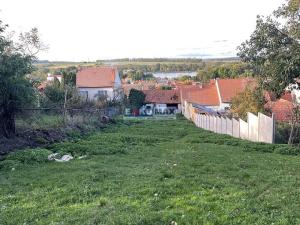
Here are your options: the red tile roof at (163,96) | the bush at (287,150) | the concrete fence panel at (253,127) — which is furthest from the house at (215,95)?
the bush at (287,150)

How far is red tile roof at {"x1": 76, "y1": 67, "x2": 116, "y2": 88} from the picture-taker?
73125mm

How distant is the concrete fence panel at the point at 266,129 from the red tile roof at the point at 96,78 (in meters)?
51.4

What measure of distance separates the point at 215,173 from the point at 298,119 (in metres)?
14.9

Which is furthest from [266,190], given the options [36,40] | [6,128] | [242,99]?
[242,99]

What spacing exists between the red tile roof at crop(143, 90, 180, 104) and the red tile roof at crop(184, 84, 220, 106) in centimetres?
490

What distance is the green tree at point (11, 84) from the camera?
16881mm

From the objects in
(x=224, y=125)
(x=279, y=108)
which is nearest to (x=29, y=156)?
(x=224, y=125)

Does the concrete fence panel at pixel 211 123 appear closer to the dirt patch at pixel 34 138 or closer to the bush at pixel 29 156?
the dirt patch at pixel 34 138

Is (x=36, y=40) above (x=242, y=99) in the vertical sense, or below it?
above

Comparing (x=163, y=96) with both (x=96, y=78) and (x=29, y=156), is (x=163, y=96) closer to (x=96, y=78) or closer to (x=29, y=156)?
(x=96, y=78)

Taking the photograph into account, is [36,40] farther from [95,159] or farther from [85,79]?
[85,79]

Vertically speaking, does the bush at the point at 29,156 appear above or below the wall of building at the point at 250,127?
above

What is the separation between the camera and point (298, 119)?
952 inches

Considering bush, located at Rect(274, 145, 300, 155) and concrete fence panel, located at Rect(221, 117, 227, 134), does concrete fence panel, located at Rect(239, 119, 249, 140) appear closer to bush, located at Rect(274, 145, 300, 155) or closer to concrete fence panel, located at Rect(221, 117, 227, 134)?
concrete fence panel, located at Rect(221, 117, 227, 134)
